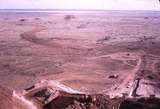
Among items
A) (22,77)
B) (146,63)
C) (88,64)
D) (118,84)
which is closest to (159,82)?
(118,84)

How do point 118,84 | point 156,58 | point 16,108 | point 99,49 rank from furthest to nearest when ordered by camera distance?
point 99,49
point 156,58
point 118,84
point 16,108

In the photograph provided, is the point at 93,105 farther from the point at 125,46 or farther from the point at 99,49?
the point at 125,46

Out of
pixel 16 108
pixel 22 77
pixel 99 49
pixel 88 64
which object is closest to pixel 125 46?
pixel 99 49

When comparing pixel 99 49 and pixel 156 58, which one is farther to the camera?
pixel 99 49

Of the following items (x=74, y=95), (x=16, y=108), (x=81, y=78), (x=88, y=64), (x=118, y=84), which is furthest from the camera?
(x=88, y=64)

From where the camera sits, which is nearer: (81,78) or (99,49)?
(81,78)

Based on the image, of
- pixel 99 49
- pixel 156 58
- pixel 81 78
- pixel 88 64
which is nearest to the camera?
pixel 81 78

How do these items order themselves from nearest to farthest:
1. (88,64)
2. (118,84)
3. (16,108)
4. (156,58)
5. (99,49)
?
(16,108), (118,84), (88,64), (156,58), (99,49)

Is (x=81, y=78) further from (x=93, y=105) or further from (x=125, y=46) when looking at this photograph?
(x=125, y=46)
